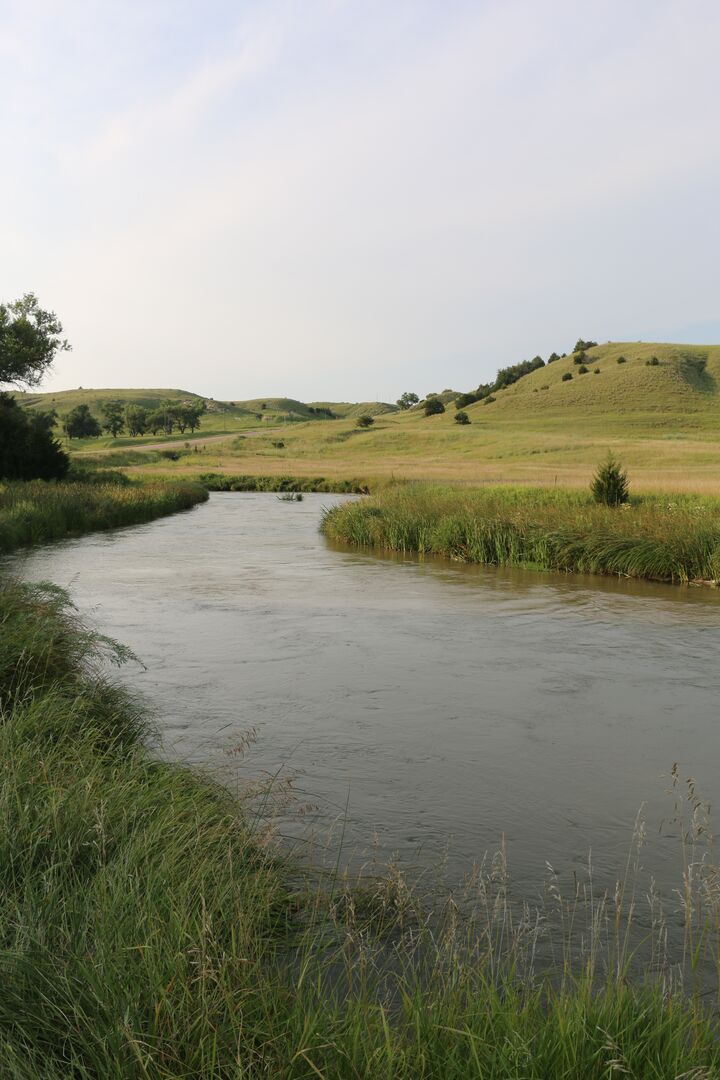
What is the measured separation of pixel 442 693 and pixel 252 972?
6.97 metres

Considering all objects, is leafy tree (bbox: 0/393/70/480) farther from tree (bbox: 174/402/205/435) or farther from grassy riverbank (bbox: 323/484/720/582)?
tree (bbox: 174/402/205/435)

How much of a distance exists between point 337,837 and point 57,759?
189cm

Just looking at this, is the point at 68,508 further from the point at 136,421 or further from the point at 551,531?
the point at 136,421

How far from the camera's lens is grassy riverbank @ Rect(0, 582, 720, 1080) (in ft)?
9.91

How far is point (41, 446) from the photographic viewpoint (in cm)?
3803

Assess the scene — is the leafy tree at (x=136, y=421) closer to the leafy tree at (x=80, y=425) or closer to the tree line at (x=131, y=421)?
the tree line at (x=131, y=421)

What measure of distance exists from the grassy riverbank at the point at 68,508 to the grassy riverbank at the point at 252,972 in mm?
19834

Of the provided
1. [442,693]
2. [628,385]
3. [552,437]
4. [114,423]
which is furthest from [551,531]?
[114,423]

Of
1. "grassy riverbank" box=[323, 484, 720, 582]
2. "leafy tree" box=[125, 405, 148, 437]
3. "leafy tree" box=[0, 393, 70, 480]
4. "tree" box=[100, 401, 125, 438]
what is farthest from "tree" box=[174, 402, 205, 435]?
"grassy riverbank" box=[323, 484, 720, 582]

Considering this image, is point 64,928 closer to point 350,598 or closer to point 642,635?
point 642,635

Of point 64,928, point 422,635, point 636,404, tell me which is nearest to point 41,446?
point 422,635

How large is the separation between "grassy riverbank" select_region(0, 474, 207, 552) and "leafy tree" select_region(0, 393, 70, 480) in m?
2.02

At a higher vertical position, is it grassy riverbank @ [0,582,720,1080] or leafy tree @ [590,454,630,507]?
leafy tree @ [590,454,630,507]

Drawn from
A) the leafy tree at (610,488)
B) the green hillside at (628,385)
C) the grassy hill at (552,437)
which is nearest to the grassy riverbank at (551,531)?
the leafy tree at (610,488)
